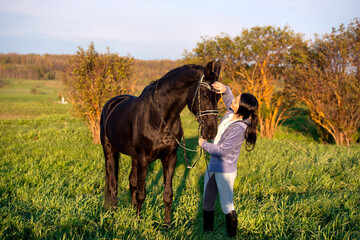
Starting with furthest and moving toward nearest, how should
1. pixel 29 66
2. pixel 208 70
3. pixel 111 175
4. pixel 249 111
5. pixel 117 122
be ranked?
pixel 29 66, pixel 111 175, pixel 117 122, pixel 249 111, pixel 208 70

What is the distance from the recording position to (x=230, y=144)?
115 inches

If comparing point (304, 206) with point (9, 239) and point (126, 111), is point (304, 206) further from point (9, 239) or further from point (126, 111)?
point (9, 239)

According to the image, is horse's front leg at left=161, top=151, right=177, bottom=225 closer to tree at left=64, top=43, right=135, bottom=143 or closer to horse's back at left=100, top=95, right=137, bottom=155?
horse's back at left=100, top=95, right=137, bottom=155

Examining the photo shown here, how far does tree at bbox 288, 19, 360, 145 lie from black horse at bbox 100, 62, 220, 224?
848 cm

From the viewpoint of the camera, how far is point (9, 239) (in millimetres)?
2768

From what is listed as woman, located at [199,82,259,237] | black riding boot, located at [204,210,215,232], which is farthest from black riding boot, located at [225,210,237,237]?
black riding boot, located at [204,210,215,232]

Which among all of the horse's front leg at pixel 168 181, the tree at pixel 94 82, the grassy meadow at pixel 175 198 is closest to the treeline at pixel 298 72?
the grassy meadow at pixel 175 198

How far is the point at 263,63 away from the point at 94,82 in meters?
7.50

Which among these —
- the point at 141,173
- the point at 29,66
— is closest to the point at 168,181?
the point at 141,173

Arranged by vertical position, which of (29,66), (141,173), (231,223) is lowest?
(231,223)

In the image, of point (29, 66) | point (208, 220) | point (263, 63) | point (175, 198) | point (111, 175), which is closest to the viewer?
point (208, 220)

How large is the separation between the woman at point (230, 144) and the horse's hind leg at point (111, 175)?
184cm

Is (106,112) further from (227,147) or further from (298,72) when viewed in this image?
(298,72)

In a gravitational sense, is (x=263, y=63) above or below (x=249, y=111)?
above
